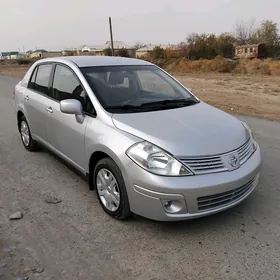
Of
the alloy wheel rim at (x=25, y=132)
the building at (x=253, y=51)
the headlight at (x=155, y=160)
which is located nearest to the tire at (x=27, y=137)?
the alloy wheel rim at (x=25, y=132)

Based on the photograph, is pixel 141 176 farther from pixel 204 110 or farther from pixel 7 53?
pixel 7 53

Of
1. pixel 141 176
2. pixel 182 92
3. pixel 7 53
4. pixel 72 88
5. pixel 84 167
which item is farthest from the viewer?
pixel 7 53

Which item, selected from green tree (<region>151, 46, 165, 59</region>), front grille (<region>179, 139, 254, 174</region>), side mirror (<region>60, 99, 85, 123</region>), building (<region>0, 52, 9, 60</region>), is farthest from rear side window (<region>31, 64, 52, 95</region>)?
building (<region>0, 52, 9, 60</region>)

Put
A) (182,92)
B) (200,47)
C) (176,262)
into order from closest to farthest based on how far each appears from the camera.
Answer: (176,262), (182,92), (200,47)

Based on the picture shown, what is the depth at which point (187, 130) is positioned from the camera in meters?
3.22

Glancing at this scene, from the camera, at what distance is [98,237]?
3.07 m

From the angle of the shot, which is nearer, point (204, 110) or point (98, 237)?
point (98, 237)

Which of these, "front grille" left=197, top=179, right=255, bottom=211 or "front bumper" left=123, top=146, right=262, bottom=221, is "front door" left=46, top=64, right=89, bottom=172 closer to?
"front bumper" left=123, top=146, right=262, bottom=221

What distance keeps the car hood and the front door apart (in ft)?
2.02

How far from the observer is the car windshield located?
375 cm

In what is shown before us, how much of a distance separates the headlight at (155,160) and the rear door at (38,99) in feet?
6.97

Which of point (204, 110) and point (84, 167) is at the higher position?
point (204, 110)

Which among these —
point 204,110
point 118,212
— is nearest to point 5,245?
point 118,212

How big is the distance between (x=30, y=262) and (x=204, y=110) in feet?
Answer: 8.16
